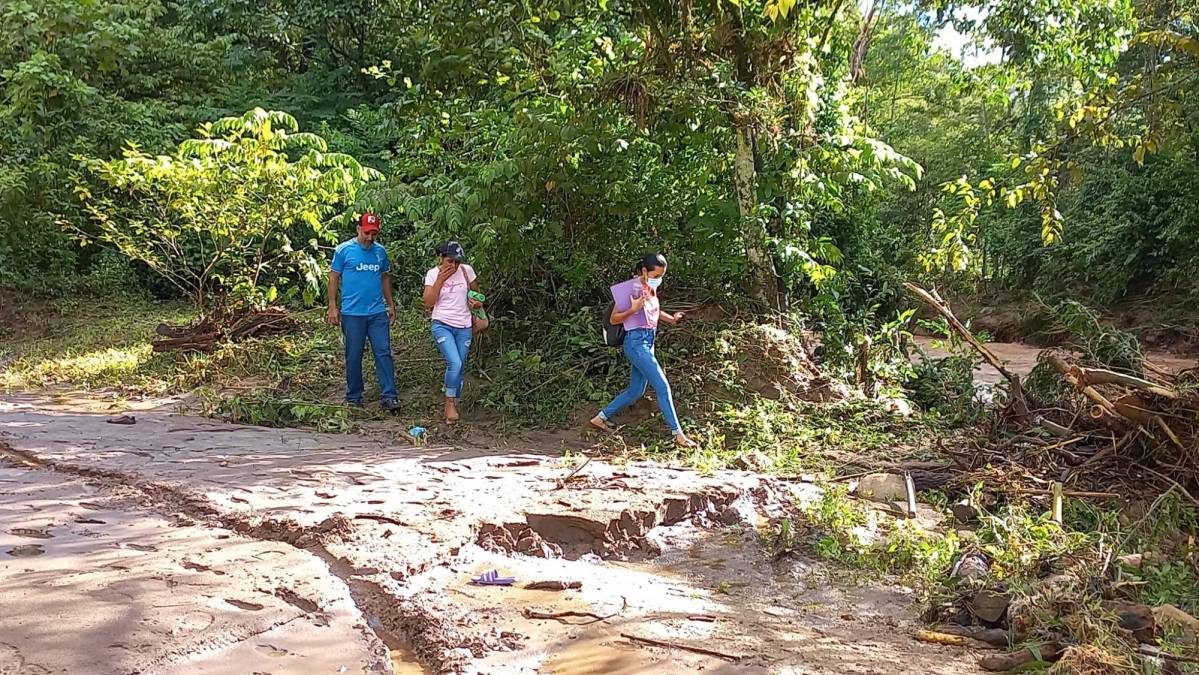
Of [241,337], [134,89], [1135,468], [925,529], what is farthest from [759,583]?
[134,89]

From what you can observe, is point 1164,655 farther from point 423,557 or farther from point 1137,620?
point 423,557

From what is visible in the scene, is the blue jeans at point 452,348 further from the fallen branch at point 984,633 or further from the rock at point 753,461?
the fallen branch at point 984,633

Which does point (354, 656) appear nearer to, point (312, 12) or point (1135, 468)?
point (1135, 468)

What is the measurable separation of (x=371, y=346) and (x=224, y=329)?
13.4ft

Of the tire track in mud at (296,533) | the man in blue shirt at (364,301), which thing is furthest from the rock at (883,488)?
the man in blue shirt at (364,301)

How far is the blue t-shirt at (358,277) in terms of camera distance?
7.59 metres

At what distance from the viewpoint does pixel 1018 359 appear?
16.0 meters

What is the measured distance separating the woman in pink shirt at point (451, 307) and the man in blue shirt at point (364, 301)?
0.61 meters

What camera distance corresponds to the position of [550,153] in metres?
7.91

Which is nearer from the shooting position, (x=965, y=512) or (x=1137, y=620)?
(x=1137, y=620)

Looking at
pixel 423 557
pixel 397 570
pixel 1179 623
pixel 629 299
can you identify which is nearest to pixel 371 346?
pixel 629 299

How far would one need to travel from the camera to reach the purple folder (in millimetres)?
6852

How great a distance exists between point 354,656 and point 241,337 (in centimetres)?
878

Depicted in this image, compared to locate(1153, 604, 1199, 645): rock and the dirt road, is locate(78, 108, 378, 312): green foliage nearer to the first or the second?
the dirt road
